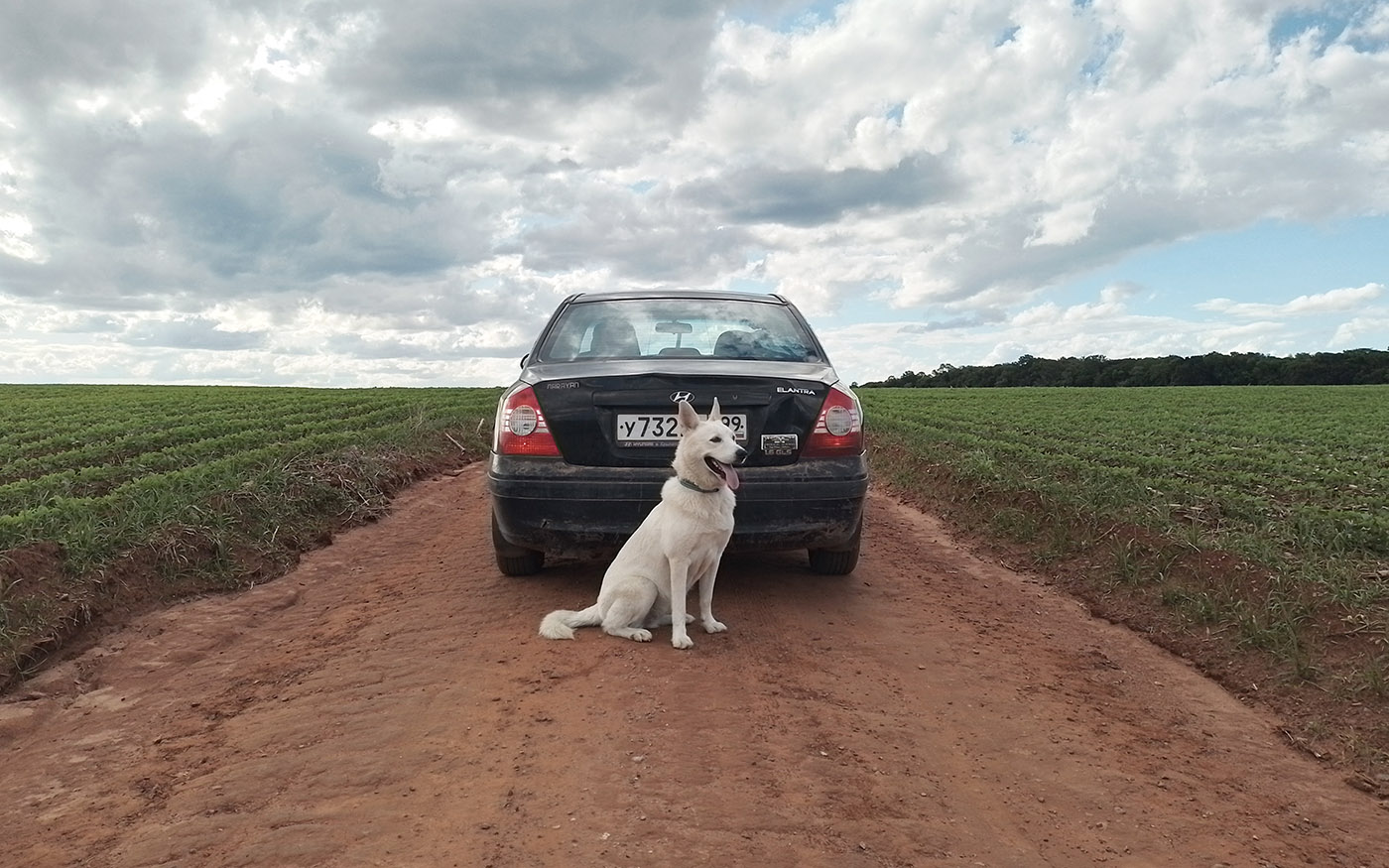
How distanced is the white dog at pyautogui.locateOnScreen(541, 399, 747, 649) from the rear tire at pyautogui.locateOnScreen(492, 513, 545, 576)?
105cm

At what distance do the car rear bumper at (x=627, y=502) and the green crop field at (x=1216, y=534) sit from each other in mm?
2108

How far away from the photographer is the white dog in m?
4.50

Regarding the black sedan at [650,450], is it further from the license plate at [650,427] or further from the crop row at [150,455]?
the crop row at [150,455]

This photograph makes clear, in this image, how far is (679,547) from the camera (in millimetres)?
4504

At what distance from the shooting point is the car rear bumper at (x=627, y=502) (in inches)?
198

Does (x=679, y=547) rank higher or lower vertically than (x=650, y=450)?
lower

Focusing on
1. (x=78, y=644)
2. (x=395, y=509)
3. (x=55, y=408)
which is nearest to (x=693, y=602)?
(x=78, y=644)

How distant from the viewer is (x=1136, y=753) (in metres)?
3.57

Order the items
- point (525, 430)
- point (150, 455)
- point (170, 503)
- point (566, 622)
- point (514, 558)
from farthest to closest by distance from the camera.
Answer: point (150, 455) → point (170, 503) → point (514, 558) → point (525, 430) → point (566, 622)

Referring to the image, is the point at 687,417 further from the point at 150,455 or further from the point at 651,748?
the point at 150,455

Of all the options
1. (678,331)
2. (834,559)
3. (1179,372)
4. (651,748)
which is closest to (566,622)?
(651,748)

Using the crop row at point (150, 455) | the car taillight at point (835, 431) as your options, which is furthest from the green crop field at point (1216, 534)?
the crop row at point (150, 455)

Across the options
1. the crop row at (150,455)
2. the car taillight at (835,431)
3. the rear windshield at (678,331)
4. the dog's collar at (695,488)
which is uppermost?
the rear windshield at (678,331)

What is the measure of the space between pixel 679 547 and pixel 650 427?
861mm
